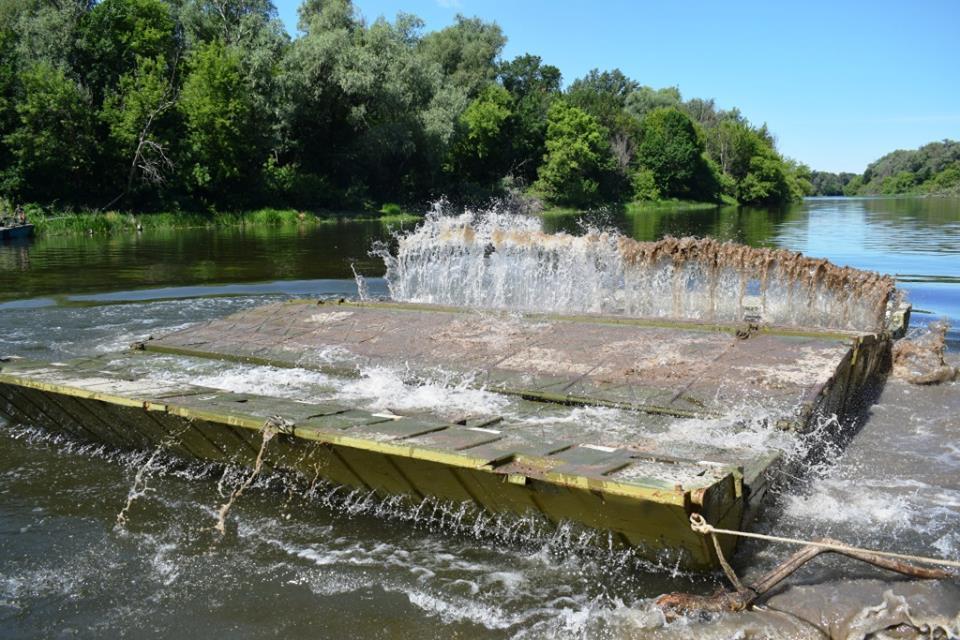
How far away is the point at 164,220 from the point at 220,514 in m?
38.2

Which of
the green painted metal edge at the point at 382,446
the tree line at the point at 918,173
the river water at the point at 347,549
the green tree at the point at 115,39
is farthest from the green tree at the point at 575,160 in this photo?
the tree line at the point at 918,173

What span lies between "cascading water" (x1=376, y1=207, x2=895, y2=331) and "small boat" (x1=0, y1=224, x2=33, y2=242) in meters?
22.8

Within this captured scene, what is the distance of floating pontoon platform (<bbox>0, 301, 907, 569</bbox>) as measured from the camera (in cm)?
497

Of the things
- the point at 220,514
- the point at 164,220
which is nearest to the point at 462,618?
the point at 220,514

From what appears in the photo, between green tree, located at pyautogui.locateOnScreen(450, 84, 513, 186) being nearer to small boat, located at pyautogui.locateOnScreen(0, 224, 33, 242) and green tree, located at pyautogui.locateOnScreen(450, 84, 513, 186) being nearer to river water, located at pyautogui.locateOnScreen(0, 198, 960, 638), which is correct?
small boat, located at pyautogui.locateOnScreen(0, 224, 33, 242)

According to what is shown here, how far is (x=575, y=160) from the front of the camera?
212ft

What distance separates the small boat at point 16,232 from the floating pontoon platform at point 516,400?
25155mm

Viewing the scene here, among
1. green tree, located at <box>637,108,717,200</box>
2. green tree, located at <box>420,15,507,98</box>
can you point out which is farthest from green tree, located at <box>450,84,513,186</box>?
green tree, located at <box>637,108,717,200</box>

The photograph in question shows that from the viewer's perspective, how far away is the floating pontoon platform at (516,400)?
16.3 feet

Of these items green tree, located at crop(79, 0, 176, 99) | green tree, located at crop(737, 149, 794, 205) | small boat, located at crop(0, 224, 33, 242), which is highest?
green tree, located at crop(79, 0, 176, 99)

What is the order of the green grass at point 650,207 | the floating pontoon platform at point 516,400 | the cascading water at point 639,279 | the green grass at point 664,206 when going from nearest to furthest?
the floating pontoon platform at point 516,400 → the cascading water at point 639,279 → the green grass at point 650,207 → the green grass at point 664,206

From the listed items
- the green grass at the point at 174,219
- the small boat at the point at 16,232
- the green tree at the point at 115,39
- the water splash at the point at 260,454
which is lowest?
the water splash at the point at 260,454

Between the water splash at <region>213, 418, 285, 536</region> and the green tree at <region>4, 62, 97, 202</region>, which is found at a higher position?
the green tree at <region>4, 62, 97, 202</region>

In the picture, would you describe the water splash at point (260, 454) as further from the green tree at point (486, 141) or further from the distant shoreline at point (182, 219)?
the green tree at point (486, 141)
